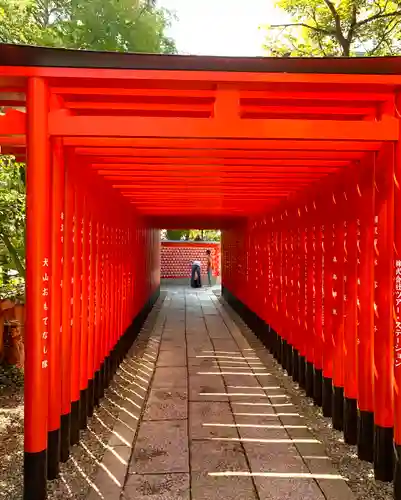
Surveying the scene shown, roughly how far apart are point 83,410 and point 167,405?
1064mm

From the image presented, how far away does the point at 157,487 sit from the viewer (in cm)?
325

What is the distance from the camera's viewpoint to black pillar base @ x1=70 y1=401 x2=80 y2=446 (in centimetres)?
401

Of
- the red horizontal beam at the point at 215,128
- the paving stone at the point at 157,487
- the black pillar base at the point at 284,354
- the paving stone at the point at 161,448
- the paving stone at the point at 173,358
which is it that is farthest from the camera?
the paving stone at the point at 173,358

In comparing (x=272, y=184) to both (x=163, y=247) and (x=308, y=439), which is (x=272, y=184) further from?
(x=163, y=247)

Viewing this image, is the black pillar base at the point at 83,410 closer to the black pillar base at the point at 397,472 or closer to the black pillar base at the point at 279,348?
the black pillar base at the point at 397,472

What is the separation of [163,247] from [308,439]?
736 inches

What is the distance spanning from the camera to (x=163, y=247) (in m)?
22.5

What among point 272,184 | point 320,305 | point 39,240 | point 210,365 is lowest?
point 210,365

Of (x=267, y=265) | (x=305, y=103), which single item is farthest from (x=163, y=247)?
(x=305, y=103)

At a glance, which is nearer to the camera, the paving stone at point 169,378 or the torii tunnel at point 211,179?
the torii tunnel at point 211,179

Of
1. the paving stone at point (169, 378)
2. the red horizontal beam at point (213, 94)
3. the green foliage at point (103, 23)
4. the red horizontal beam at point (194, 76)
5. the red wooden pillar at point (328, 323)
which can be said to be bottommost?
the paving stone at point (169, 378)

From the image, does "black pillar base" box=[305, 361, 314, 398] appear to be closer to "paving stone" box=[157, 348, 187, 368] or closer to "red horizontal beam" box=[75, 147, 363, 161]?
"paving stone" box=[157, 348, 187, 368]

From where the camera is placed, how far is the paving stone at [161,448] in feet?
11.7

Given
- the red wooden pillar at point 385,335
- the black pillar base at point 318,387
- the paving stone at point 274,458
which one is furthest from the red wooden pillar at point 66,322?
the black pillar base at point 318,387
